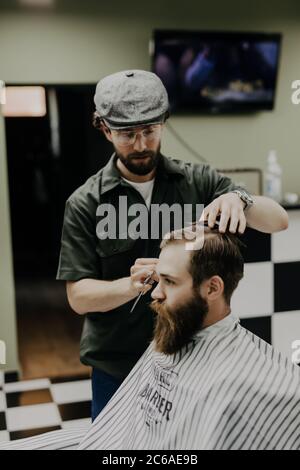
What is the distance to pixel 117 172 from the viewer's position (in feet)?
6.01

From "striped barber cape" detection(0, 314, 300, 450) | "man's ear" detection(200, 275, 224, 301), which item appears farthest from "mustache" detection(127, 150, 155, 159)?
"striped barber cape" detection(0, 314, 300, 450)

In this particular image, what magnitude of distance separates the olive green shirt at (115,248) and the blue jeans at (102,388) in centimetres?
4

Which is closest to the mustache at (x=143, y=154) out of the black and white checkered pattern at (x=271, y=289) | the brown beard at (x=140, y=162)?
the brown beard at (x=140, y=162)

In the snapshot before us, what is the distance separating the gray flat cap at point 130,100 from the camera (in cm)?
162

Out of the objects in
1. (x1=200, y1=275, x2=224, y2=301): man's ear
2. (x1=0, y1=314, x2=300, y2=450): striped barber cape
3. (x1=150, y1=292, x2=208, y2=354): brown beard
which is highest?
(x1=200, y1=275, x2=224, y2=301): man's ear

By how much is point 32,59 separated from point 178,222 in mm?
2255

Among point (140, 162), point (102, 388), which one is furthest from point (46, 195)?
point (140, 162)

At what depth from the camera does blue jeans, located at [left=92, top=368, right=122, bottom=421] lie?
6.29ft

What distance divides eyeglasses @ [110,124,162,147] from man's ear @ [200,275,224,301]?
0.41 metres

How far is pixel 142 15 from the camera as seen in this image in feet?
12.5

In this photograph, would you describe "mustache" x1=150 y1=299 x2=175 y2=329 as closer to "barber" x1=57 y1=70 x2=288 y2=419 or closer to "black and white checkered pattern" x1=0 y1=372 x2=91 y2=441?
"barber" x1=57 y1=70 x2=288 y2=419

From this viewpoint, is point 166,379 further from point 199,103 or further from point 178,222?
point 199,103

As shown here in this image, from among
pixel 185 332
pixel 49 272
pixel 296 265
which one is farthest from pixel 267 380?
pixel 49 272

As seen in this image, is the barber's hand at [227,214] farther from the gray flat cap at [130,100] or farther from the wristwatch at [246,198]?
the gray flat cap at [130,100]
